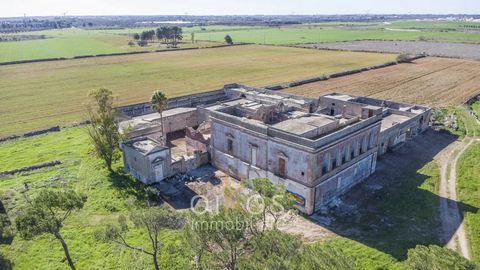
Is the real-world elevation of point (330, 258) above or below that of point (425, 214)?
above

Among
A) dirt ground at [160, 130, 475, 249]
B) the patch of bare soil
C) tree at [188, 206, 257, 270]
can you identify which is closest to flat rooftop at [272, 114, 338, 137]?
dirt ground at [160, 130, 475, 249]

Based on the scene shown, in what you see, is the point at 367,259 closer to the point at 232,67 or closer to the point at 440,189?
the point at 440,189

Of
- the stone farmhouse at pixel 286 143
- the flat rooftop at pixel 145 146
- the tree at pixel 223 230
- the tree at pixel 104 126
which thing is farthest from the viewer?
the tree at pixel 104 126

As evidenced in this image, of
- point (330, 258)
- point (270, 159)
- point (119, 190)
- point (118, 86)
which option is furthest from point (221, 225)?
point (118, 86)

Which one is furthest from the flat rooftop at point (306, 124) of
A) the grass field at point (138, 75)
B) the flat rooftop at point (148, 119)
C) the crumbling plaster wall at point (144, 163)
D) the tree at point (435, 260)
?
the grass field at point (138, 75)

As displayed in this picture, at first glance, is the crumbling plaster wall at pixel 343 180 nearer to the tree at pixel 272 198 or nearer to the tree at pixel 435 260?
the tree at pixel 272 198

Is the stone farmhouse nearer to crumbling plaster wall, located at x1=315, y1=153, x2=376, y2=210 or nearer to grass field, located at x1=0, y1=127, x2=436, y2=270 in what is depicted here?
crumbling plaster wall, located at x1=315, y1=153, x2=376, y2=210

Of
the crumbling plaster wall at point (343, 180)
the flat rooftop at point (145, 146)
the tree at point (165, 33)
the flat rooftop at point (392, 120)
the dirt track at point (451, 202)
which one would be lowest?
the dirt track at point (451, 202)
